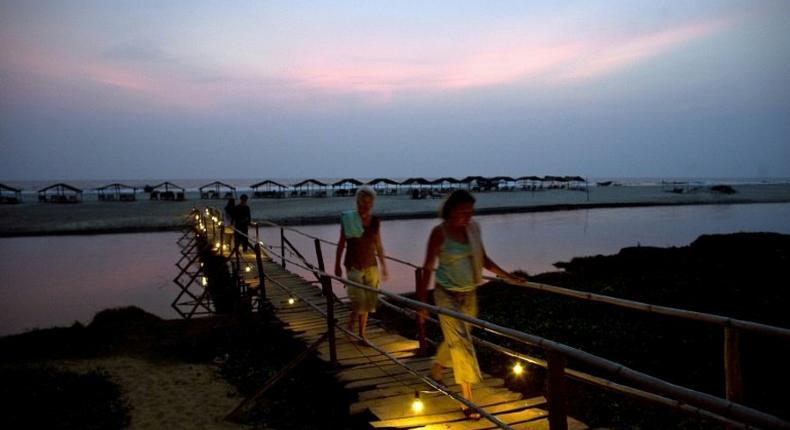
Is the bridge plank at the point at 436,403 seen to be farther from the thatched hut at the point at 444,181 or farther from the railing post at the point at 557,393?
the thatched hut at the point at 444,181

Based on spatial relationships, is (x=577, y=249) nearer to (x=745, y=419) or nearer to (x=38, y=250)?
(x=745, y=419)

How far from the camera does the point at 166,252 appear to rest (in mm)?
22625

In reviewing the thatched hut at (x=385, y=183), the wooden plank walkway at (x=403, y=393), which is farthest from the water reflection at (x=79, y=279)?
the thatched hut at (x=385, y=183)

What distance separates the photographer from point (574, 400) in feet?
21.9

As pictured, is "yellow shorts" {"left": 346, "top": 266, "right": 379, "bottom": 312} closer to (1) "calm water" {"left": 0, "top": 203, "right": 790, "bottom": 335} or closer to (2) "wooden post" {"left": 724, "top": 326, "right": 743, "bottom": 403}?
(2) "wooden post" {"left": 724, "top": 326, "right": 743, "bottom": 403}

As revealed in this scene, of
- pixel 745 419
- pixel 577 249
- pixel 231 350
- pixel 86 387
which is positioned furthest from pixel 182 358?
pixel 577 249

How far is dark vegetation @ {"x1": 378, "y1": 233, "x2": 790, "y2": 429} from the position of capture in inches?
262

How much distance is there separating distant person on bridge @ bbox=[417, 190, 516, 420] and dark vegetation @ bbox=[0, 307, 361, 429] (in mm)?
1835

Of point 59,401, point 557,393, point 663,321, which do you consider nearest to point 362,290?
point 557,393

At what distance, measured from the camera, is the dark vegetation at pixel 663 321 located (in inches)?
262

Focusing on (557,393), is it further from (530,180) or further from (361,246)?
(530,180)

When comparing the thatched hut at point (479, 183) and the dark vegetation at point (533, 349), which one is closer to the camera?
the dark vegetation at point (533, 349)

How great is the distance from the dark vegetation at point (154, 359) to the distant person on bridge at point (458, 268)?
6.02ft

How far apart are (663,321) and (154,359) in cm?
960
